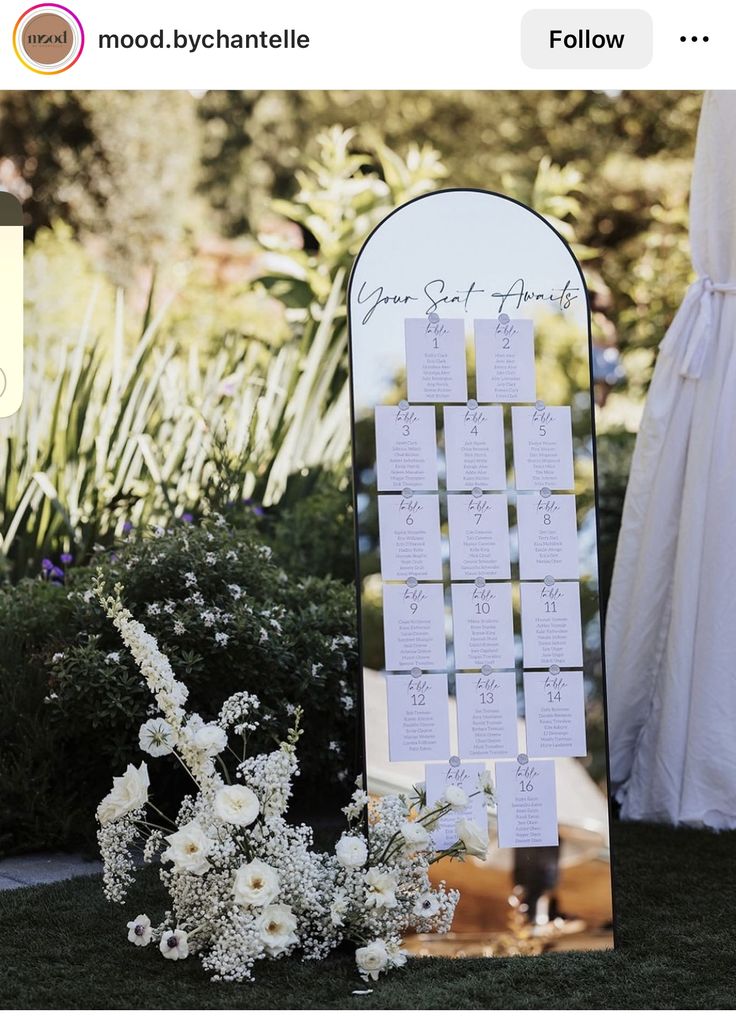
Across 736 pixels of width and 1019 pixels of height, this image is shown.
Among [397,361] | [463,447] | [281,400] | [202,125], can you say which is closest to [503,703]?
[463,447]

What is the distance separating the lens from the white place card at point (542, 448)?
8.43ft

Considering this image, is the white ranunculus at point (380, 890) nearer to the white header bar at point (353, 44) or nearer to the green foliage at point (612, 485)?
the white header bar at point (353, 44)

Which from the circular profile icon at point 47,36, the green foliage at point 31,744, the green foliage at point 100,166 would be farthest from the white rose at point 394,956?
the green foliage at point 100,166

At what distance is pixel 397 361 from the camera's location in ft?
8.33

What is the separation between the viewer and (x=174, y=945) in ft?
7.14

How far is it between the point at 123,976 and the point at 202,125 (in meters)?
6.89

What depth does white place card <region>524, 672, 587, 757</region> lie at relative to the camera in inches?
98.1

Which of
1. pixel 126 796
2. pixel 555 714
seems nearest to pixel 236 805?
pixel 126 796

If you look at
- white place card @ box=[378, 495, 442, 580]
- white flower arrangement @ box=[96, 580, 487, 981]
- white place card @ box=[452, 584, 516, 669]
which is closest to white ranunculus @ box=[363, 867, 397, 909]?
white flower arrangement @ box=[96, 580, 487, 981]

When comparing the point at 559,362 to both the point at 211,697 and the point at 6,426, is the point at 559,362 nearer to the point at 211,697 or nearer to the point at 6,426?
the point at 211,697

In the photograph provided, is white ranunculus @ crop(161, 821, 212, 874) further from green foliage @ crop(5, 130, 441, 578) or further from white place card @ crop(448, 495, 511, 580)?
green foliage @ crop(5, 130, 441, 578)

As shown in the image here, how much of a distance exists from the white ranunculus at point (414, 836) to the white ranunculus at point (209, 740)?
0.39 m

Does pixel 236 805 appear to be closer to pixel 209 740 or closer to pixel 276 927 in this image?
pixel 209 740

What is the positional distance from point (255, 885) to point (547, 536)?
0.98m
